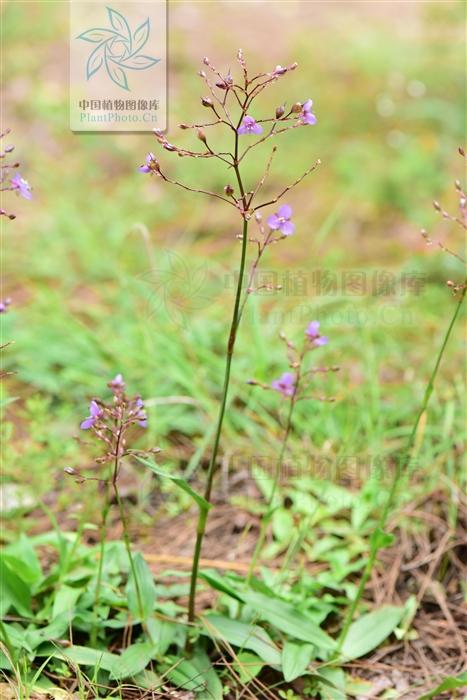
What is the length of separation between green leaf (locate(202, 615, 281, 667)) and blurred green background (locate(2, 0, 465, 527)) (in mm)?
846

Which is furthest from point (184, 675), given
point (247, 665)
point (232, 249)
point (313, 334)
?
point (232, 249)

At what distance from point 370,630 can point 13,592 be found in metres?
1.05

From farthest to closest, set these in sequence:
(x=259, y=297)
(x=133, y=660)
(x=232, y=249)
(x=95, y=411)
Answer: (x=232, y=249) → (x=259, y=297) → (x=133, y=660) → (x=95, y=411)

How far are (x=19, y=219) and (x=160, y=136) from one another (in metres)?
3.19

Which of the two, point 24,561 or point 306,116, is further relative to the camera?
point 24,561

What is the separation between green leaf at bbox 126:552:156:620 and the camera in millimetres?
2018

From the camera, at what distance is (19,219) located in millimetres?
4574

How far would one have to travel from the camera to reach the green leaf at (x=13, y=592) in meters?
2.05

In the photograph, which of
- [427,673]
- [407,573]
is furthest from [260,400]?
[427,673]

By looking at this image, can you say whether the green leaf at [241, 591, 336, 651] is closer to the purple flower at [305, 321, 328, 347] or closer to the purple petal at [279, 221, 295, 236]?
the purple flower at [305, 321, 328, 347]

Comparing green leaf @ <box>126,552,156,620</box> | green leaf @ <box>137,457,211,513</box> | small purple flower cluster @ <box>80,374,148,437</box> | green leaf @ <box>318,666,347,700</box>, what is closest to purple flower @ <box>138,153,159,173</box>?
small purple flower cluster @ <box>80,374,148,437</box>

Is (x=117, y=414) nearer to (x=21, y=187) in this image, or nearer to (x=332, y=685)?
(x=21, y=187)

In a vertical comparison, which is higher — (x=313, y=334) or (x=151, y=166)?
(x=151, y=166)

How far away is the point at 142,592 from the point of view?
80.1 inches
